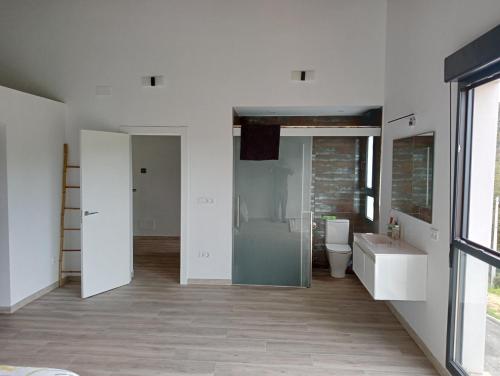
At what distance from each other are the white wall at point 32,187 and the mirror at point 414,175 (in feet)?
13.2

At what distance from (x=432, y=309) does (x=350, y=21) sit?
3326mm

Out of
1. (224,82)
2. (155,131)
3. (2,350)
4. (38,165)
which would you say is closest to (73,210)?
(38,165)

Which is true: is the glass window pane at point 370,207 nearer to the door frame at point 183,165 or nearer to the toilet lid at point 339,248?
the toilet lid at point 339,248

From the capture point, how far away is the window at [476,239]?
2268mm

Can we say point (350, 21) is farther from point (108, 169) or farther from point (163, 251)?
point (163, 251)

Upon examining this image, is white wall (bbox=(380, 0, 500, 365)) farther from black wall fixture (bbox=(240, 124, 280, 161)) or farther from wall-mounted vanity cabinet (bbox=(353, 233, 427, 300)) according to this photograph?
black wall fixture (bbox=(240, 124, 280, 161))

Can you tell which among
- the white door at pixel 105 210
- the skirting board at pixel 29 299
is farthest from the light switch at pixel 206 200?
the skirting board at pixel 29 299

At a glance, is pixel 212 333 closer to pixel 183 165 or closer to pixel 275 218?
pixel 275 218

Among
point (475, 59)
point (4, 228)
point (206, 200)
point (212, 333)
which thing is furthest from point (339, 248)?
point (4, 228)

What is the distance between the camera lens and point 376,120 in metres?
4.66

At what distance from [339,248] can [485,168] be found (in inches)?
109

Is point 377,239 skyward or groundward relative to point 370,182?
groundward

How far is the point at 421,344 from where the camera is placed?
3.08 meters

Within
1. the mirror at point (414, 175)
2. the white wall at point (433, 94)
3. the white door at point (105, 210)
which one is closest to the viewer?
the white wall at point (433, 94)
